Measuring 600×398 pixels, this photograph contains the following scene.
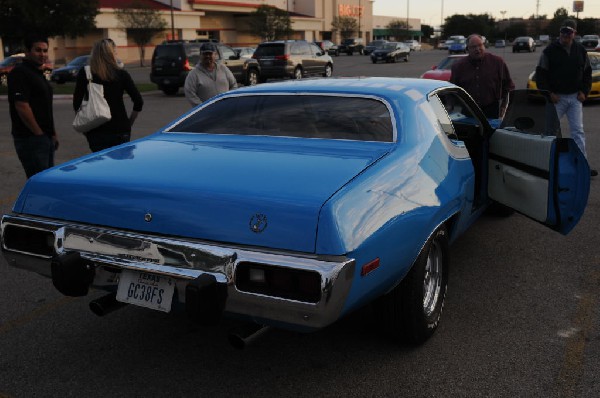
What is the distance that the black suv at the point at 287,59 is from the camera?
25.6 meters

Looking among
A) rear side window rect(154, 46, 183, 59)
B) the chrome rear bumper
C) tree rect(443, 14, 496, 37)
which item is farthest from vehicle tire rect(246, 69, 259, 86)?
tree rect(443, 14, 496, 37)

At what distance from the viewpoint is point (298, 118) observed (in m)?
4.04

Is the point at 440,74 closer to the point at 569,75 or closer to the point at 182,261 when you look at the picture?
the point at 569,75

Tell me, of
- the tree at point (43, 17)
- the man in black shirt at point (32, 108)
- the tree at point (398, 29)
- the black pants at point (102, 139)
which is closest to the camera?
the man in black shirt at point (32, 108)

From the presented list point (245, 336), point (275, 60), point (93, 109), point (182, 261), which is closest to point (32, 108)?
point (93, 109)

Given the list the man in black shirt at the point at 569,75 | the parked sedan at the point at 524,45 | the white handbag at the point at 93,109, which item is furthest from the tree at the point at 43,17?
the parked sedan at the point at 524,45

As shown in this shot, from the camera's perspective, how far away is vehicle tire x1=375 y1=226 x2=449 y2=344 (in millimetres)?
3281

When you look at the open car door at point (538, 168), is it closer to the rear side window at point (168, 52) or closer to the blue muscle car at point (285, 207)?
the blue muscle car at point (285, 207)

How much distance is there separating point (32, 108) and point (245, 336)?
3.52 meters

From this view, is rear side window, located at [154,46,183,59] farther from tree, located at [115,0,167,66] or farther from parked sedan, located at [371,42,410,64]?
tree, located at [115,0,167,66]

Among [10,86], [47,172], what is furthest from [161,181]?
[10,86]

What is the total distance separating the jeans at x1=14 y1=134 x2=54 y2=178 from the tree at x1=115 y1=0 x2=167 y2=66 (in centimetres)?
4534

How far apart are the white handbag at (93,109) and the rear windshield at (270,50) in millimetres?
20695

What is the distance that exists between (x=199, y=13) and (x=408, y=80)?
191 feet
